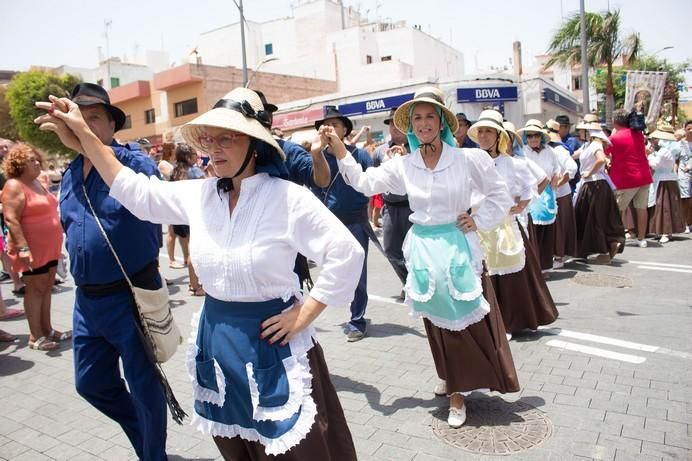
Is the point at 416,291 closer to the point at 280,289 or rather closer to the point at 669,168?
the point at 280,289

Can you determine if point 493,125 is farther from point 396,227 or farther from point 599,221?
point 599,221

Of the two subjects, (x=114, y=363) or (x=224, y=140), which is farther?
(x=114, y=363)

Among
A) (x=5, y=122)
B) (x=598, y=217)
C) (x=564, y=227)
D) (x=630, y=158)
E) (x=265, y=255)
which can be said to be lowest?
(x=564, y=227)

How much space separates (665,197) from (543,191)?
433cm

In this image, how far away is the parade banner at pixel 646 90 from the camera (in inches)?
722

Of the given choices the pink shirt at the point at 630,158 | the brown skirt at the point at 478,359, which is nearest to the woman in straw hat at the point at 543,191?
the pink shirt at the point at 630,158

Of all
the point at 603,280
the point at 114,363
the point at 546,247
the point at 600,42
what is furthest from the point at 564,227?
the point at 600,42

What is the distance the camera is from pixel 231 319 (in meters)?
2.20

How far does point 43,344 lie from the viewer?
19.4 feet

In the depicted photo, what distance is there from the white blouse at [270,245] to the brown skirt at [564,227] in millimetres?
6944

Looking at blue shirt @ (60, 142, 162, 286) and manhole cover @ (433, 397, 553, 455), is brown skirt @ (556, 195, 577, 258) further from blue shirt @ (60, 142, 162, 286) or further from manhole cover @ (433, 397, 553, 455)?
blue shirt @ (60, 142, 162, 286)

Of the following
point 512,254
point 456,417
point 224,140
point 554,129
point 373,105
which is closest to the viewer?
point 224,140

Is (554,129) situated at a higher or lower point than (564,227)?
higher

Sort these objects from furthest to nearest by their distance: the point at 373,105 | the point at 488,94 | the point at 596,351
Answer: the point at 373,105 → the point at 488,94 → the point at 596,351
